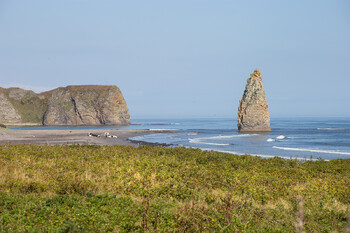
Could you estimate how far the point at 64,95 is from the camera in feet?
546

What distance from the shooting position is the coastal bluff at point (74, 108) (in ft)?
526

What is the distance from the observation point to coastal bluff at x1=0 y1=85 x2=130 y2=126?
6309 inches

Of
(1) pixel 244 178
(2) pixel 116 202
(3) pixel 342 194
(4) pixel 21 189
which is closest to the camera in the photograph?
(2) pixel 116 202

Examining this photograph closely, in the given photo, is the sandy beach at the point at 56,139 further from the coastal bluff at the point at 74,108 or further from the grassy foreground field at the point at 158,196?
the coastal bluff at the point at 74,108

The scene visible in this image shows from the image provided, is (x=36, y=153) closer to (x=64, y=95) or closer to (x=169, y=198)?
(x=169, y=198)

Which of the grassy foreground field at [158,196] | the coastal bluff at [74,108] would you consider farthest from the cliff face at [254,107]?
the coastal bluff at [74,108]

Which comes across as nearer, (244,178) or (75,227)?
(75,227)

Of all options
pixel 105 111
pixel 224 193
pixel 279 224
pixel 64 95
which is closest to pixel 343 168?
pixel 224 193

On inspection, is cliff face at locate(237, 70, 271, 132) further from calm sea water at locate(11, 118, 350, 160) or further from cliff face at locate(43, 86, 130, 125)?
cliff face at locate(43, 86, 130, 125)

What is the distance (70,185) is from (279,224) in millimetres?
7253

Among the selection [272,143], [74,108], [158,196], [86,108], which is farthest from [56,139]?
[74,108]

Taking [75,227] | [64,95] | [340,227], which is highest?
[64,95]

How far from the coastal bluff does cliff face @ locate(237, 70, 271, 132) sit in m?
84.7

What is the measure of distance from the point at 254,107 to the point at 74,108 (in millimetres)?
105259
